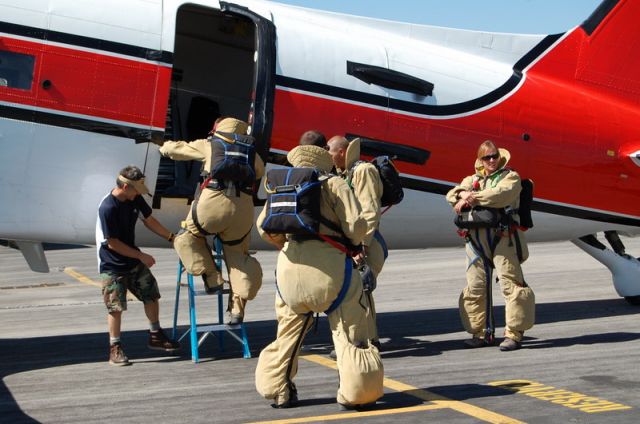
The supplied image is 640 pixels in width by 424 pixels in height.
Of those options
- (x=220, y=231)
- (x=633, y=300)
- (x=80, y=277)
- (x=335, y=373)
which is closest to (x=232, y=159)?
(x=220, y=231)

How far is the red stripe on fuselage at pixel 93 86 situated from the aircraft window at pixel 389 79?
7.00 ft

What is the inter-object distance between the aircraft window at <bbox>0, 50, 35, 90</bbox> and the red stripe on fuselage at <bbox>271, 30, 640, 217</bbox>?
2501 mm

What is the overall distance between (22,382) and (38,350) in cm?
197

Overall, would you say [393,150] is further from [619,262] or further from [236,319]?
[619,262]

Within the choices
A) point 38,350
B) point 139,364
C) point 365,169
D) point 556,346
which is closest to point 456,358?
point 556,346

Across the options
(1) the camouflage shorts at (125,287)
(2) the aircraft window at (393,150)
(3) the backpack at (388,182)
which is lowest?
(1) the camouflage shorts at (125,287)

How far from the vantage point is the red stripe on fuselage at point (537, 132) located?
34.9 ft

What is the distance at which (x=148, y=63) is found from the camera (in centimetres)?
995

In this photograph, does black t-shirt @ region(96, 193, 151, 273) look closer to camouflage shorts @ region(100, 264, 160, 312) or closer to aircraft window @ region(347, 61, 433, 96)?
camouflage shorts @ region(100, 264, 160, 312)

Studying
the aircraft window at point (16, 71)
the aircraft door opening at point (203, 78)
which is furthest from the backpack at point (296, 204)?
the aircraft door opening at point (203, 78)

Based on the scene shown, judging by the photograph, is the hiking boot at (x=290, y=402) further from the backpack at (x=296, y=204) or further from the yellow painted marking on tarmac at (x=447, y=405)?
the backpack at (x=296, y=204)

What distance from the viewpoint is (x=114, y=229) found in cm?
946

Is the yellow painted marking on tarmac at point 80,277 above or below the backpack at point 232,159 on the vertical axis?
below

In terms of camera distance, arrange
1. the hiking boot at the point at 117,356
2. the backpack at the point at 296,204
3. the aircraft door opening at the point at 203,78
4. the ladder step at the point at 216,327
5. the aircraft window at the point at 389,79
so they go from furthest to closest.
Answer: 1. the aircraft door opening at the point at 203,78
2. the aircraft window at the point at 389,79
3. the ladder step at the point at 216,327
4. the hiking boot at the point at 117,356
5. the backpack at the point at 296,204
